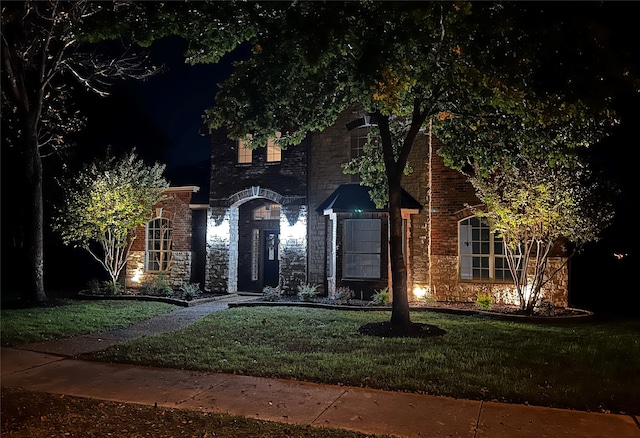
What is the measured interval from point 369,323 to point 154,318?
17.6 feet

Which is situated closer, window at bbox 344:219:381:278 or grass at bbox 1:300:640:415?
grass at bbox 1:300:640:415

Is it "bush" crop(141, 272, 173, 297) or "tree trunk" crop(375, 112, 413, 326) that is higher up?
"tree trunk" crop(375, 112, 413, 326)

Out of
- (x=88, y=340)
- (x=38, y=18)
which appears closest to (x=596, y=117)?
(x=88, y=340)

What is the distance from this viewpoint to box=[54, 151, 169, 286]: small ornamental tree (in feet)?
52.5

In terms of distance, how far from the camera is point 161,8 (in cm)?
884

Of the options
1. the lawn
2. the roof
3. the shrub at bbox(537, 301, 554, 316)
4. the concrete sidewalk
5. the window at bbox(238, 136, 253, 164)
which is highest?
the window at bbox(238, 136, 253, 164)

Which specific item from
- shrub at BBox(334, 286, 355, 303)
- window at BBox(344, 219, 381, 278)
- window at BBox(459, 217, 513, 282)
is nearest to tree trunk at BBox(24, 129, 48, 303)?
shrub at BBox(334, 286, 355, 303)

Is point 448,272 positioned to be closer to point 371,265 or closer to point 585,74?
point 371,265

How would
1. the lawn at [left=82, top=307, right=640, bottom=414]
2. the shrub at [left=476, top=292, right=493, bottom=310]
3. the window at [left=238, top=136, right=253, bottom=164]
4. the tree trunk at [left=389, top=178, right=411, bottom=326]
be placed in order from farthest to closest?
the window at [left=238, top=136, right=253, bottom=164], the shrub at [left=476, top=292, right=493, bottom=310], the tree trunk at [left=389, top=178, right=411, bottom=326], the lawn at [left=82, top=307, right=640, bottom=414]

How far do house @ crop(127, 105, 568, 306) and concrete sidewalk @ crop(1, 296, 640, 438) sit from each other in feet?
28.6

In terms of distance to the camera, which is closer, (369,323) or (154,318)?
(369,323)

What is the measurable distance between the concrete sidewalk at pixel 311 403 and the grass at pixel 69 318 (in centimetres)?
206

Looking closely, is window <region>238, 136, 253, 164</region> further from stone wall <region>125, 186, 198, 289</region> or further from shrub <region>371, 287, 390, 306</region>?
shrub <region>371, 287, 390, 306</region>

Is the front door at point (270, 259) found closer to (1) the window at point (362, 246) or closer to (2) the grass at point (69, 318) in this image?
(1) the window at point (362, 246)
